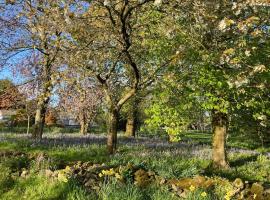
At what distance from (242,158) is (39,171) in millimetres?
12649

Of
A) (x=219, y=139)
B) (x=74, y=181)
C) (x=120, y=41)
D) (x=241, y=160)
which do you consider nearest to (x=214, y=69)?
(x=120, y=41)

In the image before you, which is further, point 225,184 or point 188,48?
point 188,48

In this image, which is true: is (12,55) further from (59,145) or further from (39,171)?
(39,171)

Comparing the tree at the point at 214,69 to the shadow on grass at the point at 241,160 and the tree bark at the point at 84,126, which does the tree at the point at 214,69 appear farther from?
the tree bark at the point at 84,126

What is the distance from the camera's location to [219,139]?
60.8 feet

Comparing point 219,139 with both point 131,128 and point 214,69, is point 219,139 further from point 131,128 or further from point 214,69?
point 131,128

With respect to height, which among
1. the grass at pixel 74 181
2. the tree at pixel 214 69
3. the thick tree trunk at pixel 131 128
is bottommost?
the grass at pixel 74 181

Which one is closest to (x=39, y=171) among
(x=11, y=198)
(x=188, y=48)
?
(x=11, y=198)

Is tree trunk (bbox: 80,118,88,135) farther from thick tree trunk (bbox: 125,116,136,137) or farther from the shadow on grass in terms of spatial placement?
the shadow on grass

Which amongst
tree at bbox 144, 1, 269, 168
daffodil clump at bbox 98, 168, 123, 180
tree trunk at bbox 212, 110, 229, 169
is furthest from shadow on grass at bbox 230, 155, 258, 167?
daffodil clump at bbox 98, 168, 123, 180

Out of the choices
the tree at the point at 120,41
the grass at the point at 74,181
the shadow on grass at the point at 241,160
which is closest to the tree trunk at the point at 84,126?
the grass at the point at 74,181

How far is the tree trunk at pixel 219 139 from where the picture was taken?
1805 centimetres

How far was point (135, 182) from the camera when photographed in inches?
406

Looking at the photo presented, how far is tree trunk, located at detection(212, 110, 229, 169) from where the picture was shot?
18.0 m
